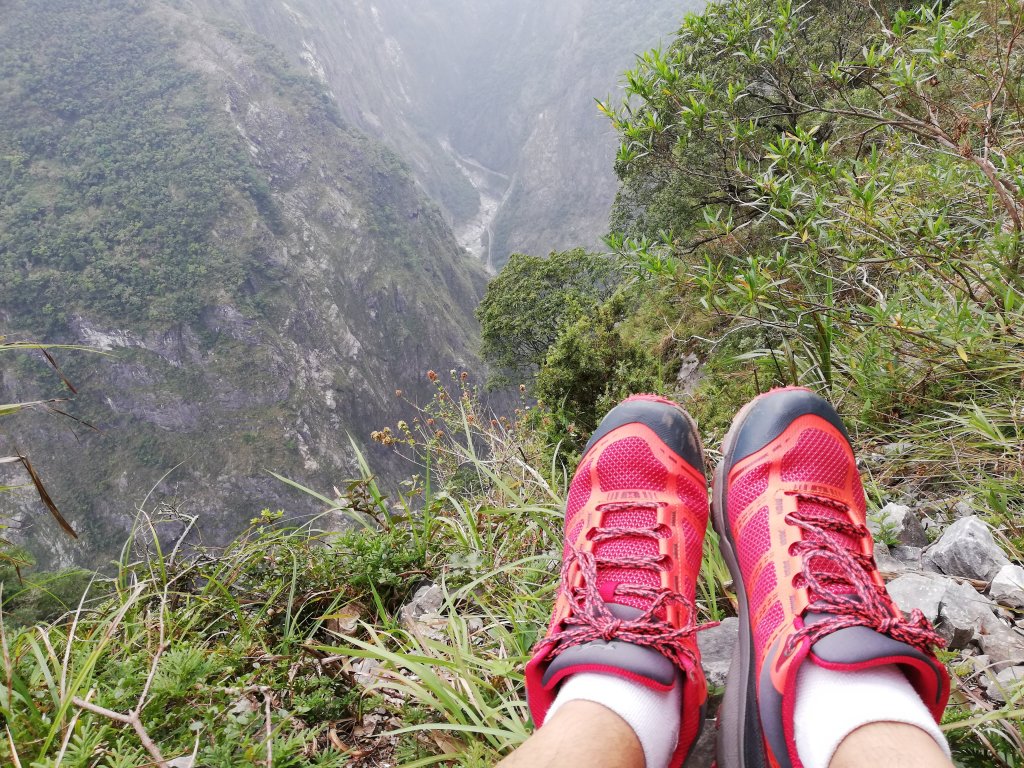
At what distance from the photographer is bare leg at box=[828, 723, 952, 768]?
2.76 feet

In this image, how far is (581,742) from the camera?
3.04ft

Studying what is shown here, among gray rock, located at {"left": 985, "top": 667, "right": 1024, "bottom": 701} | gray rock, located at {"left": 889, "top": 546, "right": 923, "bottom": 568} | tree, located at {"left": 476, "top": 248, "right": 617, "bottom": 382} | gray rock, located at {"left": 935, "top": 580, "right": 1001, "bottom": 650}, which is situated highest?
gray rock, located at {"left": 985, "top": 667, "right": 1024, "bottom": 701}

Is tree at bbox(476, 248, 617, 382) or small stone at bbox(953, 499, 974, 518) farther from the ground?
small stone at bbox(953, 499, 974, 518)

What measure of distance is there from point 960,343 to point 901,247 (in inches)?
20.0

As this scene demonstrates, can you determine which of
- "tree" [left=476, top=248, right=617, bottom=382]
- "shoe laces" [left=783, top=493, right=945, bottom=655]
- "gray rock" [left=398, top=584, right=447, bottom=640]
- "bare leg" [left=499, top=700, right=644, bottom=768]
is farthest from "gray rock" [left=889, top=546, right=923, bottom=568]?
"tree" [left=476, top=248, right=617, bottom=382]

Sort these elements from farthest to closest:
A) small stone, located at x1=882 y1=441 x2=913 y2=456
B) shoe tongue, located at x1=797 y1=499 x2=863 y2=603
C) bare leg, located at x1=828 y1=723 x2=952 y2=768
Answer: small stone, located at x1=882 y1=441 x2=913 y2=456 → shoe tongue, located at x1=797 y1=499 x2=863 y2=603 → bare leg, located at x1=828 y1=723 x2=952 y2=768

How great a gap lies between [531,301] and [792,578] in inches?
596

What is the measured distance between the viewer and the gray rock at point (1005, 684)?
3.32ft

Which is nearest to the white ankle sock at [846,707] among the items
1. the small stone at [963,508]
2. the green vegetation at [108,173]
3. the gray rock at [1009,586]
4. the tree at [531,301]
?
the gray rock at [1009,586]

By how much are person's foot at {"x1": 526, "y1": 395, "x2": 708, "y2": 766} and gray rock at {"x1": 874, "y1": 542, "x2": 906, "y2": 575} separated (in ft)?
1.58

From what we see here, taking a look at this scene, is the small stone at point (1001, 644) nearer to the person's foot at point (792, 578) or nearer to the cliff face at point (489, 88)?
the person's foot at point (792, 578)

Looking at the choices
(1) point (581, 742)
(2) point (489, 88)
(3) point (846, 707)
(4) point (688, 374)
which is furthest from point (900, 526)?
(2) point (489, 88)

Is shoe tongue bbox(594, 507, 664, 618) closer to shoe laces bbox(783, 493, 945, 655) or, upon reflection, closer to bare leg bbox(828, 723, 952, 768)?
shoe laces bbox(783, 493, 945, 655)

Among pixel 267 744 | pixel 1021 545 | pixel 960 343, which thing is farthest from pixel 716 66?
pixel 267 744
